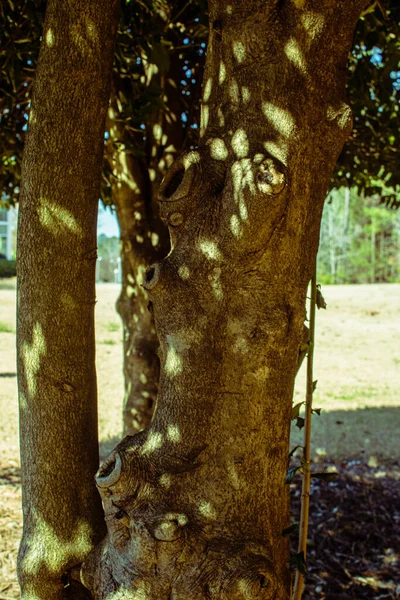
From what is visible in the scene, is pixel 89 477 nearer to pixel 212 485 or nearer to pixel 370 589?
pixel 212 485

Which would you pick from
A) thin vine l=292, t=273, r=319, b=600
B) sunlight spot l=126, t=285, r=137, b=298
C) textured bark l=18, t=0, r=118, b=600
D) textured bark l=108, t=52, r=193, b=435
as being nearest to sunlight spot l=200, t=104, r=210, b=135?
textured bark l=18, t=0, r=118, b=600

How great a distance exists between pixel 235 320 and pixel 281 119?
2.31ft

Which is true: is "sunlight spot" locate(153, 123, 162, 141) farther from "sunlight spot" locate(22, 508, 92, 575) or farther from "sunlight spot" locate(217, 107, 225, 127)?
"sunlight spot" locate(22, 508, 92, 575)

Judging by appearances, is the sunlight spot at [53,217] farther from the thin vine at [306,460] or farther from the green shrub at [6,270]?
the green shrub at [6,270]

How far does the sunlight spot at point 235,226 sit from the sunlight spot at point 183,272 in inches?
8.3

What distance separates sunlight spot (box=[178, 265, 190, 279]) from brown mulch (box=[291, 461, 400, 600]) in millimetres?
2165

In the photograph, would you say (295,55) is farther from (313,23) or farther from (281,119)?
(281,119)

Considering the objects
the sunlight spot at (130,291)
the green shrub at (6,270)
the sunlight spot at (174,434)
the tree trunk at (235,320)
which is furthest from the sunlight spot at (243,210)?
the green shrub at (6,270)

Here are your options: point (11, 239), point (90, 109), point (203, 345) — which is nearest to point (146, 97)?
point (90, 109)

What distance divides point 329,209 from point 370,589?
39.4 metres

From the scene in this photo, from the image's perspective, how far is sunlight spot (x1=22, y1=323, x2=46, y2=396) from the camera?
264 cm

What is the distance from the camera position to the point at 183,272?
2371 millimetres

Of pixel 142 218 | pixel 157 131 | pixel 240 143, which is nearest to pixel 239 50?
pixel 240 143

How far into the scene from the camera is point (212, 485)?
2.36 m
